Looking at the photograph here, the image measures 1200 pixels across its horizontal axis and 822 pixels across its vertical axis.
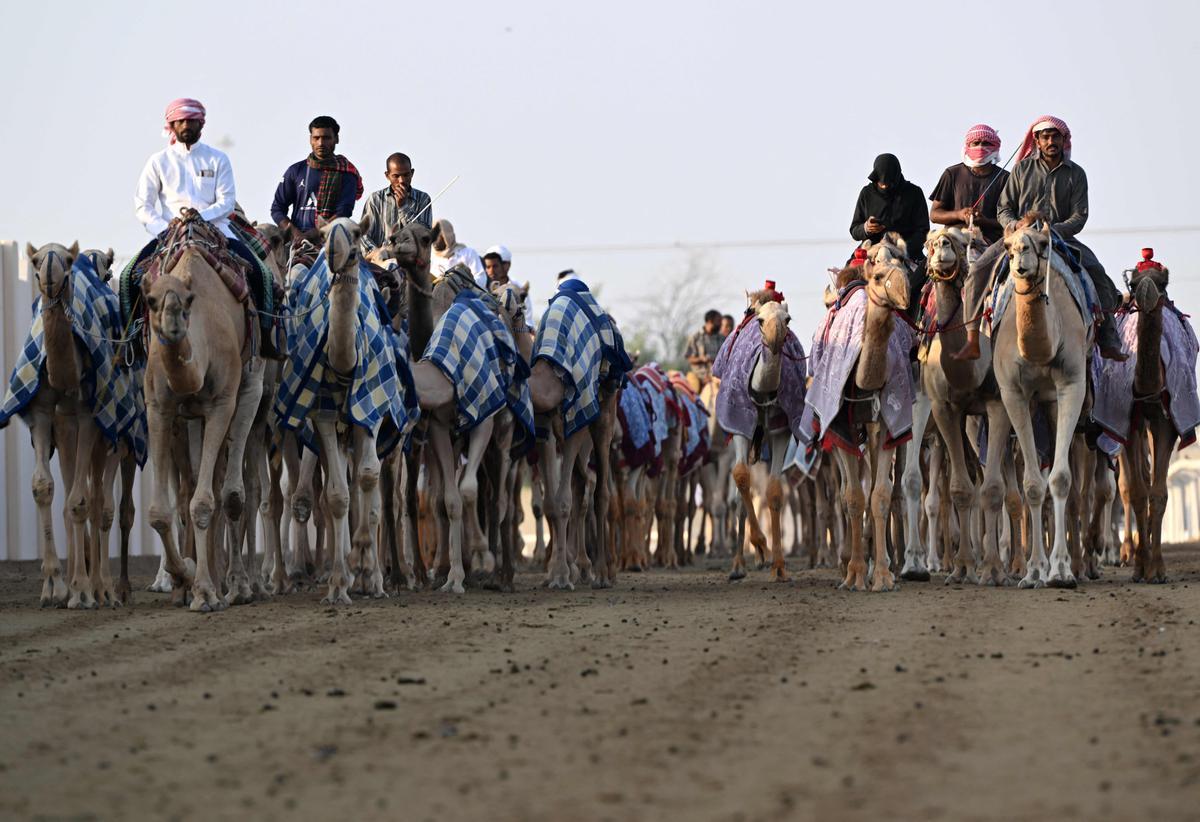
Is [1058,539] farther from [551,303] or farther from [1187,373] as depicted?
[551,303]

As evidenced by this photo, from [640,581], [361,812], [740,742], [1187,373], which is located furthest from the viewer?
[640,581]

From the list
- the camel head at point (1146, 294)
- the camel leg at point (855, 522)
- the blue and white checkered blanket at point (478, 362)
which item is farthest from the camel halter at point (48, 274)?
the camel head at point (1146, 294)

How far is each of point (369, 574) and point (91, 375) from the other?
238 centimetres

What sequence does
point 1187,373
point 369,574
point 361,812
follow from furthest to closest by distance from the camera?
point 1187,373 < point 369,574 < point 361,812

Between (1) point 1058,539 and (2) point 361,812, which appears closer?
(2) point 361,812

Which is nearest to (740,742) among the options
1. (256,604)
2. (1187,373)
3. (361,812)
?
(361,812)

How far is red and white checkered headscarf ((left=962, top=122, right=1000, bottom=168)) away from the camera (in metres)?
15.5

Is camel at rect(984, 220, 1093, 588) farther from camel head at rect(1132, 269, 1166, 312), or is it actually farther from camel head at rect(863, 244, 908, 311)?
camel head at rect(1132, 269, 1166, 312)

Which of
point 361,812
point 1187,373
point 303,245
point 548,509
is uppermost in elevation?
point 303,245

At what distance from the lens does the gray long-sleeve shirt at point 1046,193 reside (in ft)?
46.8

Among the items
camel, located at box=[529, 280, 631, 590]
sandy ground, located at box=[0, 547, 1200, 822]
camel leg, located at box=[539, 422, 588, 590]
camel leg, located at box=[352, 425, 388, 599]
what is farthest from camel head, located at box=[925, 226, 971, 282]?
camel leg, located at box=[352, 425, 388, 599]

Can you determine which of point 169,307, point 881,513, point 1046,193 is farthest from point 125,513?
point 1046,193

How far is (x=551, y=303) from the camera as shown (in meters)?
15.4

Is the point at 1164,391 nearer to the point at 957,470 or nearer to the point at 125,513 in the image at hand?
the point at 957,470
